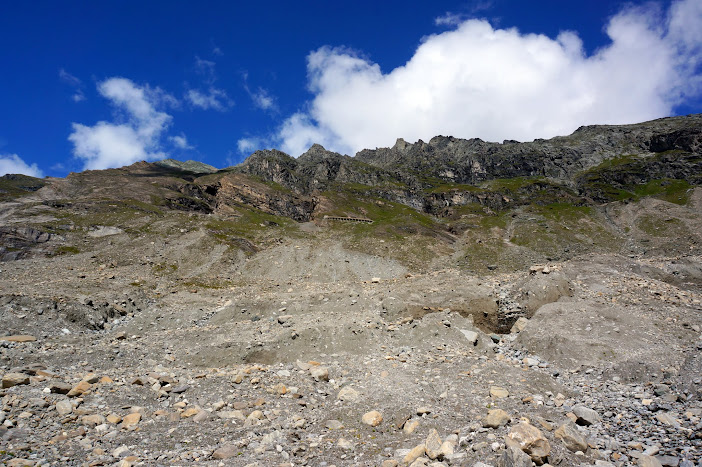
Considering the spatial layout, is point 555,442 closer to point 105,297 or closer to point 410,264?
point 105,297

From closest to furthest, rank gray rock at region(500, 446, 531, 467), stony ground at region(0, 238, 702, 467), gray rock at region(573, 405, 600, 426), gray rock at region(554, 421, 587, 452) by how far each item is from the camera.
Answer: gray rock at region(500, 446, 531, 467) → gray rock at region(554, 421, 587, 452) → stony ground at region(0, 238, 702, 467) → gray rock at region(573, 405, 600, 426)

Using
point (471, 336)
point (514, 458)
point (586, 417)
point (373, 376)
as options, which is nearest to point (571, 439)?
point (514, 458)

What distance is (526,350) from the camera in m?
24.1

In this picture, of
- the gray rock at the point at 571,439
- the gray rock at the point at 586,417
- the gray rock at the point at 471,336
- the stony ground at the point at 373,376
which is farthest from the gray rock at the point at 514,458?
the gray rock at the point at 471,336

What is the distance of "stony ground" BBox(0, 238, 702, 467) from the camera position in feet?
38.0

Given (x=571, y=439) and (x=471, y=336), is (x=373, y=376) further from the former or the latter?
(x=571, y=439)

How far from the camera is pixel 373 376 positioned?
62.7 ft

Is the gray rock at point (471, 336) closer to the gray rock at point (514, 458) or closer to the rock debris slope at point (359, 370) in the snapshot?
the rock debris slope at point (359, 370)

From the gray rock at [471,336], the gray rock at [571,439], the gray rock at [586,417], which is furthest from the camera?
the gray rock at [471,336]

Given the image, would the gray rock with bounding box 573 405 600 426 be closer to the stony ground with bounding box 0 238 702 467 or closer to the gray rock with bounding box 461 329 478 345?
the stony ground with bounding box 0 238 702 467

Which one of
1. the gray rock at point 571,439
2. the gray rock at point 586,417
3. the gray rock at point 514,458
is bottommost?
the gray rock at point 586,417

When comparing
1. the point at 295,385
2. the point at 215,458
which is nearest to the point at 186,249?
the point at 295,385

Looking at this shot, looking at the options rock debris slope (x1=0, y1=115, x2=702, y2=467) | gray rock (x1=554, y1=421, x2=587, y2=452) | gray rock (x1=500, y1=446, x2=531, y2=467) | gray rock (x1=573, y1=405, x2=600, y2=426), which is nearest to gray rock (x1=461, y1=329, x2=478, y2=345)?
rock debris slope (x1=0, y1=115, x2=702, y2=467)

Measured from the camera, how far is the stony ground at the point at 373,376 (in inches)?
456
